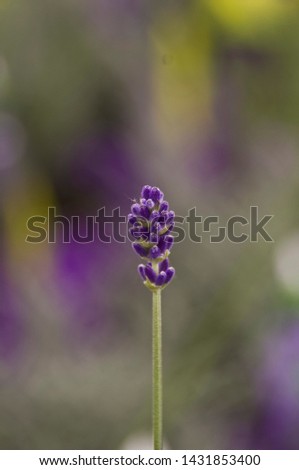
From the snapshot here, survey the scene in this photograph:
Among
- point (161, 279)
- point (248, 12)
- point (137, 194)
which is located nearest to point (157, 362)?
point (161, 279)

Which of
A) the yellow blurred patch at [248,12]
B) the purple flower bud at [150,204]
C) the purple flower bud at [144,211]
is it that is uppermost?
the yellow blurred patch at [248,12]

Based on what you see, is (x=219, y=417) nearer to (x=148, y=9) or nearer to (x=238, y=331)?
(x=238, y=331)

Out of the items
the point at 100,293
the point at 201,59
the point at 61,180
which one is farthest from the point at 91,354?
the point at 201,59

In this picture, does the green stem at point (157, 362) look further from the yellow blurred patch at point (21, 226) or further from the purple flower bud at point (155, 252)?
the yellow blurred patch at point (21, 226)

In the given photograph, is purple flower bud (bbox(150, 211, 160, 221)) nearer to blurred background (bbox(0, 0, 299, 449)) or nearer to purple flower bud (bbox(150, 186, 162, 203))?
purple flower bud (bbox(150, 186, 162, 203))

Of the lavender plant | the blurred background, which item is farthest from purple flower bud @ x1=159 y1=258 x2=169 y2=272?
the blurred background

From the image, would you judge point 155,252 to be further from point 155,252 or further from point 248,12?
point 248,12

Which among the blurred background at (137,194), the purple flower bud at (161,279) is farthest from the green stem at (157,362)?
the blurred background at (137,194)

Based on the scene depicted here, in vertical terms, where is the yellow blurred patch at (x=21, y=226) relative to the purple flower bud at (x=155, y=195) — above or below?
above
